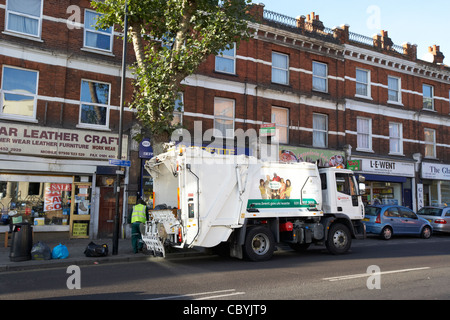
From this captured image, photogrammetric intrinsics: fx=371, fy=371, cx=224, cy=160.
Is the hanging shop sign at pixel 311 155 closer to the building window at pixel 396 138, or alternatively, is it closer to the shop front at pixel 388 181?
the shop front at pixel 388 181

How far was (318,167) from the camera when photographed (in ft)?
38.8

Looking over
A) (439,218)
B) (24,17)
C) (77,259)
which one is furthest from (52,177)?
(439,218)

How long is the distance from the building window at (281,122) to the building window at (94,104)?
27.8ft

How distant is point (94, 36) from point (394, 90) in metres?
18.5

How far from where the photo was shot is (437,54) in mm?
26344

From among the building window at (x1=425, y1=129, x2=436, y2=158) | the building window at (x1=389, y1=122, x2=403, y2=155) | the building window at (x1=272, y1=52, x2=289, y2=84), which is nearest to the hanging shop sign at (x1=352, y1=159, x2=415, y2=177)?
the building window at (x1=389, y1=122, x2=403, y2=155)

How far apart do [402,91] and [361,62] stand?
392cm

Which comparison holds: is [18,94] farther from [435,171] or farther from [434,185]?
[434,185]

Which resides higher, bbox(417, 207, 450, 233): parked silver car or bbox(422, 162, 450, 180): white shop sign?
bbox(422, 162, 450, 180): white shop sign

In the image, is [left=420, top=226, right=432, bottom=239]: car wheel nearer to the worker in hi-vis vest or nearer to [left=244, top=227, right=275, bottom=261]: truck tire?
[left=244, top=227, right=275, bottom=261]: truck tire

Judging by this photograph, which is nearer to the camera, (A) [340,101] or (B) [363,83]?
(A) [340,101]

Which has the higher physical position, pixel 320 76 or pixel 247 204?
pixel 320 76

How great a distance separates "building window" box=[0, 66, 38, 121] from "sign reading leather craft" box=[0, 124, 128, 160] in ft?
2.14

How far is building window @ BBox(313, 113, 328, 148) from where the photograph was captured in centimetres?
2069
